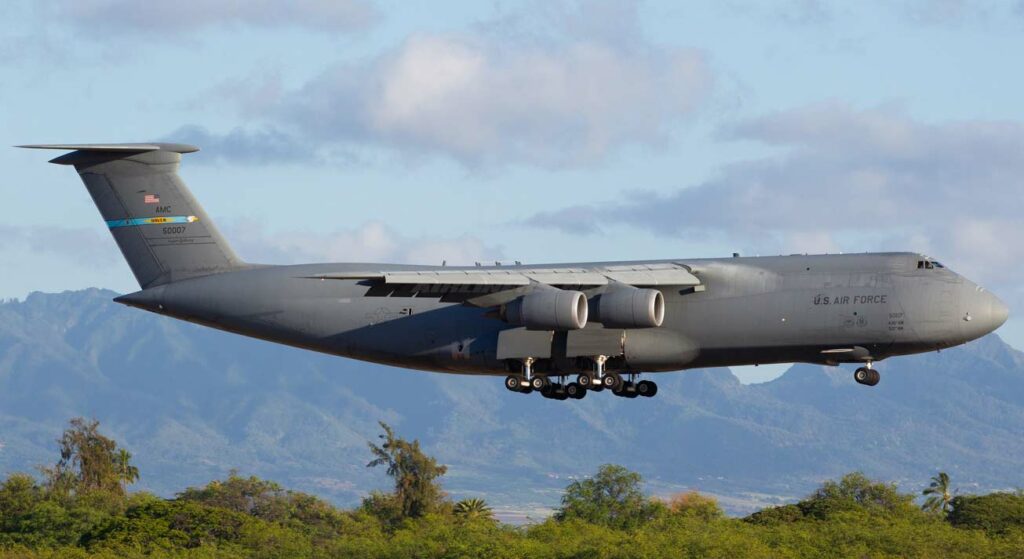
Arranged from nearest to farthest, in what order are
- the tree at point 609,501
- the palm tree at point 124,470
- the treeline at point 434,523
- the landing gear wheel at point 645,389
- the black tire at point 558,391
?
the black tire at point 558,391
the landing gear wheel at point 645,389
the treeline at point 434,523
the tree at point 609,501
the palm tree at point 124,470

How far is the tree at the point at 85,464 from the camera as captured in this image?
86688 millimetres

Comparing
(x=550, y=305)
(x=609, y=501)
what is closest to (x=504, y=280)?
(x=550, y=305)

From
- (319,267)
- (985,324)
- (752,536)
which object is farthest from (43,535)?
(985,324)

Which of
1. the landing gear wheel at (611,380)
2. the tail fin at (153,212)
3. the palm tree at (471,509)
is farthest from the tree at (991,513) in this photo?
the tail fin at (153,212)

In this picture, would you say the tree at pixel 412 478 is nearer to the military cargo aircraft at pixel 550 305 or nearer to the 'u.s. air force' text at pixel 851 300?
the military cargo aircraft at pixel 550 305

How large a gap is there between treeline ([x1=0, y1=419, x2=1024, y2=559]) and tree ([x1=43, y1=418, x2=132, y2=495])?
0.08 metres

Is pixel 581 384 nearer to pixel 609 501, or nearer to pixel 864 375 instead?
pixel 864 375

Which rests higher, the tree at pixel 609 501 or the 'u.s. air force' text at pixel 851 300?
the tree at pixel 609 501

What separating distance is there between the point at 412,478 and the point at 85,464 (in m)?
17.0

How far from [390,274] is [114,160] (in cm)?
868

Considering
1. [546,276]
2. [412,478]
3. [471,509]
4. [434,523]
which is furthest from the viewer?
[412,478]

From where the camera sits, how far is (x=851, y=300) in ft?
105

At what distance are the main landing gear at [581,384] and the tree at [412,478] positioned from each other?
49643 mm

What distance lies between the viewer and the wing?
31969 mm
